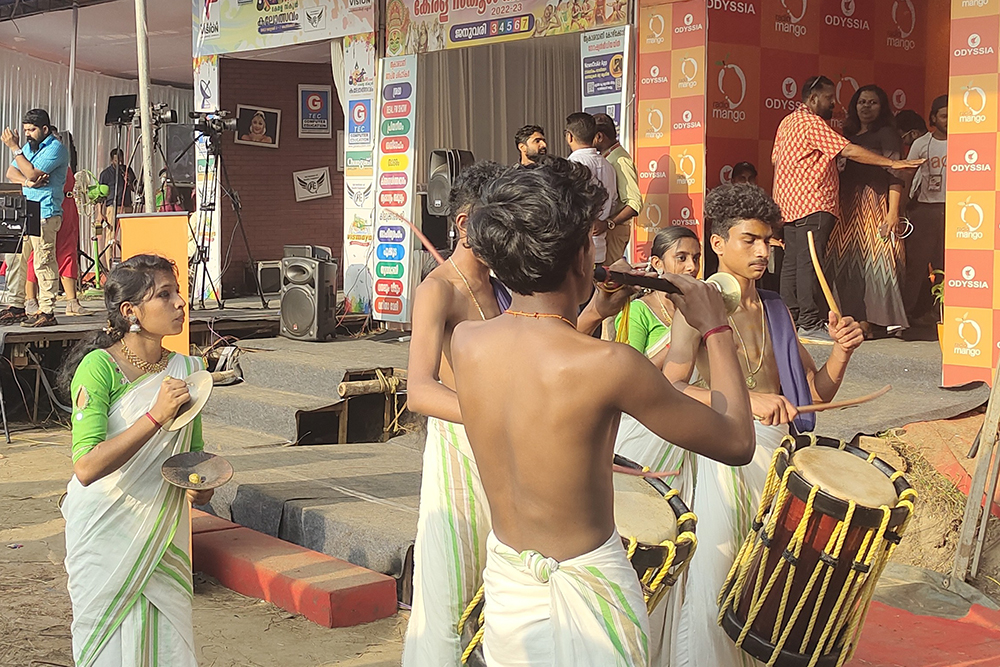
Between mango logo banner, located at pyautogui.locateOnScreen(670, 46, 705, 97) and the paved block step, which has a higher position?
mango logo banner, located at pyautogui.locateOnScreen(670, 46, 705, 97)

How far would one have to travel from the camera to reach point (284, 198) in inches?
550

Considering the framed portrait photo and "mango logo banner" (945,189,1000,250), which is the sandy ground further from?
the framed portrait photo

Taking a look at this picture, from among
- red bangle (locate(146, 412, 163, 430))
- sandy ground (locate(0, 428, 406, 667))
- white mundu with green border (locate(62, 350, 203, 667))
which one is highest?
red bangle (locate(146, 412, 163, 430))

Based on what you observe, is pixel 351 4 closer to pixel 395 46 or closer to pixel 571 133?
pixel 395 46

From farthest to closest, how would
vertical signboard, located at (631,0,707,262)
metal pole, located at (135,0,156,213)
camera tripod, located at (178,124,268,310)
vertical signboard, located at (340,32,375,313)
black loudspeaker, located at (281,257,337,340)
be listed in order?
camera tripod, located at (178,124,268,310) < vertical signboard, located at (340,32,375,313) < black loudspeaker, located at (281,257,337,340) < vertical signboard, located at (631,0,707,262) < metal pole, located at (135,0,156,213)

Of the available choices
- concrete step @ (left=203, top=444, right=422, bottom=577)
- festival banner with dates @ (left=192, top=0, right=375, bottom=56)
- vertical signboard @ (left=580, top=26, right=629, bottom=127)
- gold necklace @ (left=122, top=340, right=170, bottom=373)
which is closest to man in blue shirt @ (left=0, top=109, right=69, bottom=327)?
festival banner with dates @ (left=192, top=0, right=375, bottom=56)

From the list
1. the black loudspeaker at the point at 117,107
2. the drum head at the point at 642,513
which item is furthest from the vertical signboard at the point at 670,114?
the black loudspeaker at the point at 117,107

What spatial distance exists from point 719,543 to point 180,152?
31.9ft

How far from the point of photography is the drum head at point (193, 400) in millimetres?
3180

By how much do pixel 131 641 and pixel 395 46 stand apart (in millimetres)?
7661

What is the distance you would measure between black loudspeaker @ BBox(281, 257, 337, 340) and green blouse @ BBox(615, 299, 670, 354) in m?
6.01

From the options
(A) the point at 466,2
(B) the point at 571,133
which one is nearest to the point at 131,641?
(B) the point at 571,133

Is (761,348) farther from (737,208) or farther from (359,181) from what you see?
(359,181)

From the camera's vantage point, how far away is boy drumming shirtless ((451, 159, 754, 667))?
2.00 m
